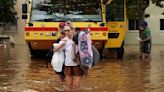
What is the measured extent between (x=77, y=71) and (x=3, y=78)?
4.34m

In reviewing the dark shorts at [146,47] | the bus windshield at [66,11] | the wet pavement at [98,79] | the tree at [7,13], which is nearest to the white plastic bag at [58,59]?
the wet pavement at [98,79]

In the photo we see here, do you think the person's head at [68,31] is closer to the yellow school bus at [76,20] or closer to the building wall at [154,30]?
the yellow school bus at [76,20]

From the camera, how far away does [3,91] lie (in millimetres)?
10977

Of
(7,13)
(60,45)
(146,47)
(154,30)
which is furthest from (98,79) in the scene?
(154,30)

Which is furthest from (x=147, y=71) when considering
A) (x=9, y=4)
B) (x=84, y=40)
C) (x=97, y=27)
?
(x=9, y=4)

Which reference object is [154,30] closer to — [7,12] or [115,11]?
[7,12]

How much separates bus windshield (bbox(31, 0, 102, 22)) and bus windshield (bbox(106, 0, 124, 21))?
0.61m

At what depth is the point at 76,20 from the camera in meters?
19.7

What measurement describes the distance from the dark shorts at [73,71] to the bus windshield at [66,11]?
9.88 meters

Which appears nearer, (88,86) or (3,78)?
(88,86)

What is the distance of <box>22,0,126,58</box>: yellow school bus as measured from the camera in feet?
63.2

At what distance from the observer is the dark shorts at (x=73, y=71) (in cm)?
984

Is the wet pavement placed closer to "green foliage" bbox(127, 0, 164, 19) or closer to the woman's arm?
the woman's arm

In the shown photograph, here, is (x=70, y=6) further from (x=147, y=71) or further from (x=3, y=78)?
(x=3, y=78)
